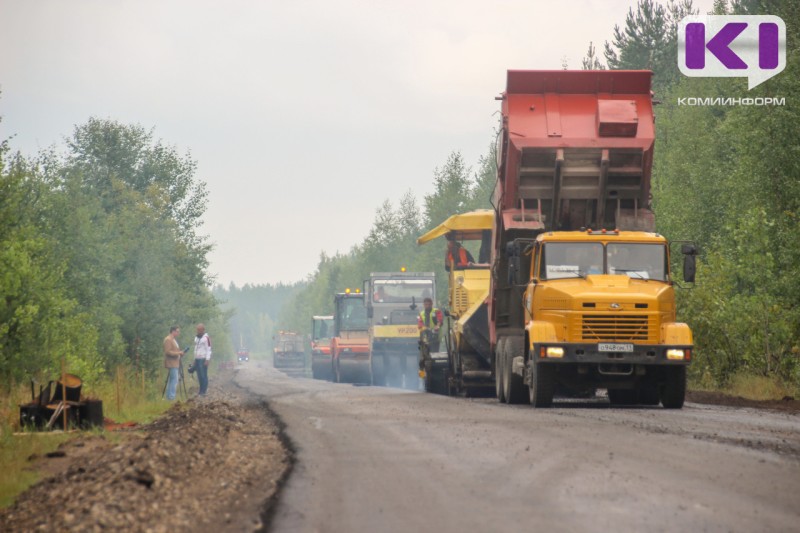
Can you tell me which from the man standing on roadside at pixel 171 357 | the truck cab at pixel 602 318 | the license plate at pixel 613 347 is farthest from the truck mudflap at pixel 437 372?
the license plate at pixel 613 347

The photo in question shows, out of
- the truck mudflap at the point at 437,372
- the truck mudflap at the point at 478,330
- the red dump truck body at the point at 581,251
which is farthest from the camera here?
the truck mudflap at the point at 437,372

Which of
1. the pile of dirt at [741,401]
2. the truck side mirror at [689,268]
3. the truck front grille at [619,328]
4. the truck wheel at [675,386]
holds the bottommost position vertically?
the pile of dirt at [741,401]

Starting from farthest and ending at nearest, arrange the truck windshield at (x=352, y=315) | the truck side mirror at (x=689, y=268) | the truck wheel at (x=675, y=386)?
the truck windshield at (x=352, y=315)
the truck side mirror at (x=689, y=268)
the truck wheel at (x=675, y=386)

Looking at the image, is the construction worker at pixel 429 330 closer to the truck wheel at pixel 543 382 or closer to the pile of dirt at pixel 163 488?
the truck wheel at pixel 543 382

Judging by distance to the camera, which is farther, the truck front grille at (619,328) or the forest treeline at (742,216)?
the forest treeline at (742,216)

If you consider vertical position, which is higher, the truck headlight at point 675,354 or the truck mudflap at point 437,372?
the truck headlight at point 675,354

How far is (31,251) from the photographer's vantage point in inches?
995

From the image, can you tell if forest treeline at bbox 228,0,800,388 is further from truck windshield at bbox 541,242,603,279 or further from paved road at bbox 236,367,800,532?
paved road at bbox 236,367,800,532

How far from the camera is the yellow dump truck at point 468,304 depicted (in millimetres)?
24344

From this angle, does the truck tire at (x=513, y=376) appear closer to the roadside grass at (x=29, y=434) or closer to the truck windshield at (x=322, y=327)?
the roadside grass at (x=29, y=434)

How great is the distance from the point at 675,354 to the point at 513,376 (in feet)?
11.2

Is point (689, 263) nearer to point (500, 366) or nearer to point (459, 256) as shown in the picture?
point (500, 366)

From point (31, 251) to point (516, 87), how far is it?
1150cm

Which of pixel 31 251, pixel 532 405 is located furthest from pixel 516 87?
pixel 31 251
